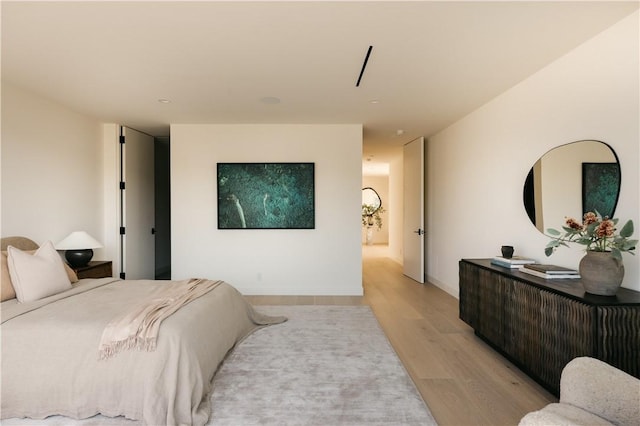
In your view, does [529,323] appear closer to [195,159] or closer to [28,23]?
[28,23]

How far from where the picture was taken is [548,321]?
2170mm

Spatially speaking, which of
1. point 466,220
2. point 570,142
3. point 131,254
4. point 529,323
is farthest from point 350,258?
point 131,254

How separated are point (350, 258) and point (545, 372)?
2879 millimetres

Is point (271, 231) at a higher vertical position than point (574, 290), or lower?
higher

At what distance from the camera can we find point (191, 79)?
3.07 m

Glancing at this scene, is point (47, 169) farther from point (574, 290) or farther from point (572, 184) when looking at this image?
point (572, 184)

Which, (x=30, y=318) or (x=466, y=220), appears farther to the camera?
(x=466, y=220)

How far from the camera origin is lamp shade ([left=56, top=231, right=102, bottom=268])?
368cm

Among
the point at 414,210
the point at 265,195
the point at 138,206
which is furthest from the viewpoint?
the point at 414,210

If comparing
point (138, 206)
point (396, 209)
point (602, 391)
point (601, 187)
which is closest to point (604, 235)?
point (601, 187)

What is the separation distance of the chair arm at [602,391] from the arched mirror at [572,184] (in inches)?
58.4

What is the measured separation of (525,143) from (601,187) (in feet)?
3.16

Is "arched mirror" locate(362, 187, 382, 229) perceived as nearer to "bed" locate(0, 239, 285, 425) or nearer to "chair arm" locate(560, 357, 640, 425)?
"bed" locate(0, 239, 285, 425)

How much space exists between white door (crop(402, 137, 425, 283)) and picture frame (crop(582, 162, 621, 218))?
9.84ft
